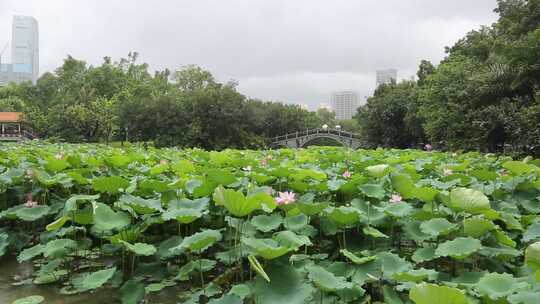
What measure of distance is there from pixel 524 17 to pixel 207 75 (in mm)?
41711

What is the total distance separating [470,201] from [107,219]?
169cm

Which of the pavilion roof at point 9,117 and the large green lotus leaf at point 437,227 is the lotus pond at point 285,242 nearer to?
the large green lotus leaf at point 437,227

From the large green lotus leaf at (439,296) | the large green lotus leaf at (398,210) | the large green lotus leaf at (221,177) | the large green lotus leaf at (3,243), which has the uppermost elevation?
the large green lotus leaf at (221,177)

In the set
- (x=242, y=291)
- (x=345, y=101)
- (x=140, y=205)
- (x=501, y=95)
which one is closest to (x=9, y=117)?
(x=501, y=95)

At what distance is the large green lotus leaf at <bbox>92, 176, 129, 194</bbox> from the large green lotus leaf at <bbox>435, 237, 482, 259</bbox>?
170 centimetres

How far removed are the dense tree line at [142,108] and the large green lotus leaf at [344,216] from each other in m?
30.0

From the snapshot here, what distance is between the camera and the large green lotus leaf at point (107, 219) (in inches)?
81.2

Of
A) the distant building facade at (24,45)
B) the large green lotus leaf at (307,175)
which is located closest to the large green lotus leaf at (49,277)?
the large green lotus leaf at (307,175)

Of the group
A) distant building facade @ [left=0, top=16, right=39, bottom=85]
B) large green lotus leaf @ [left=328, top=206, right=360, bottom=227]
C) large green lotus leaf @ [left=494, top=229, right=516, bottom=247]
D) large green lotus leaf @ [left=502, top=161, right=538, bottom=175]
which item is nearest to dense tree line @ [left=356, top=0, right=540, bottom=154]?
large green lotus leaf @ [left=502, top=161, right=538, bottom=175]

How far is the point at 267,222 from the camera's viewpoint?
2.14 metres

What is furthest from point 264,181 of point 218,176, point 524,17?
point 524,17

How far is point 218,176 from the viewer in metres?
2.70

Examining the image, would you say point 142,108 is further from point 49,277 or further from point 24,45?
point 24,45

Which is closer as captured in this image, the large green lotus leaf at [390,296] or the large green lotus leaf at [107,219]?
the large green lotus leaf at [390,296]
